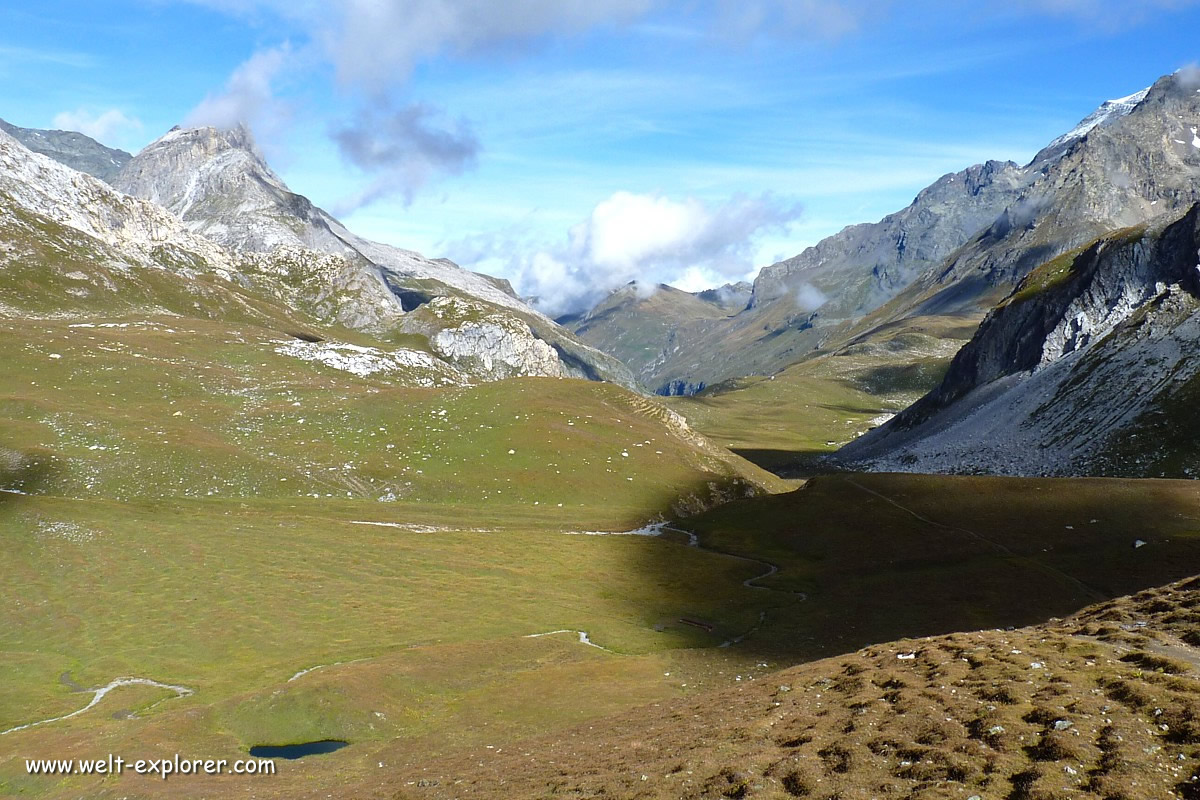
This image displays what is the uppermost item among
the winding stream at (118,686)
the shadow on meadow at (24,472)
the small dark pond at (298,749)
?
the shadow on meadow at (24,472)

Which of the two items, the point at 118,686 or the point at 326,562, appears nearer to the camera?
the point at 118,686

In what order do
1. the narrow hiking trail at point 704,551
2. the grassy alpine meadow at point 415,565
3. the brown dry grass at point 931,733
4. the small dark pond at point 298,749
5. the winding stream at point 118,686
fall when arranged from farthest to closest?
the narrow hiking trail at point 704,551 < the grassy alpine meadow at point 415,565 < the winding stream at point 118,686 < the small dark pond at point 298,749 < the brown dry grass at point 931,733

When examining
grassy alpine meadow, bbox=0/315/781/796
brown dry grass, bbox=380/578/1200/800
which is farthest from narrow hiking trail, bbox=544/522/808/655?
brown dry grass, bbox=380/578/1200/800

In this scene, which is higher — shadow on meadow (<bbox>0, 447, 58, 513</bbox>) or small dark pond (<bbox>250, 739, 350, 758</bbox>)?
shadow on meadow (<bbox>0, 447, 58, 513</bbox>)

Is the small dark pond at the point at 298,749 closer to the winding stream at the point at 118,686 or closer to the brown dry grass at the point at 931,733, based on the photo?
the brown dry grass at the point at 931,733

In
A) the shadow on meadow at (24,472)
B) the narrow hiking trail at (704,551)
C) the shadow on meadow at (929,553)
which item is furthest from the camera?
the shadow on meadow at (24,472)

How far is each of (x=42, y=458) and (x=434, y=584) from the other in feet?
205

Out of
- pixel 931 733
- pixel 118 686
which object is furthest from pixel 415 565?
pixel 931 733

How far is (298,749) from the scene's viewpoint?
150ft

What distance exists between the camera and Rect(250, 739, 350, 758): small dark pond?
4462 cm

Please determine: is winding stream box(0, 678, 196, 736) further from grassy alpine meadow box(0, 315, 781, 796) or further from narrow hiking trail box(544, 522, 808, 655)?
narrow hiking trail box(544, 522, 808, 655)

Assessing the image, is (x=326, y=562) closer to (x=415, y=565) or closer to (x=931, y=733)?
(x=415, y=565)

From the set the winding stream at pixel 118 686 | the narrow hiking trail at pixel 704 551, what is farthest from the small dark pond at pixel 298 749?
the narrow hiking trail at pixel 704 551

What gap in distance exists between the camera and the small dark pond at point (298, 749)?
4462cm
